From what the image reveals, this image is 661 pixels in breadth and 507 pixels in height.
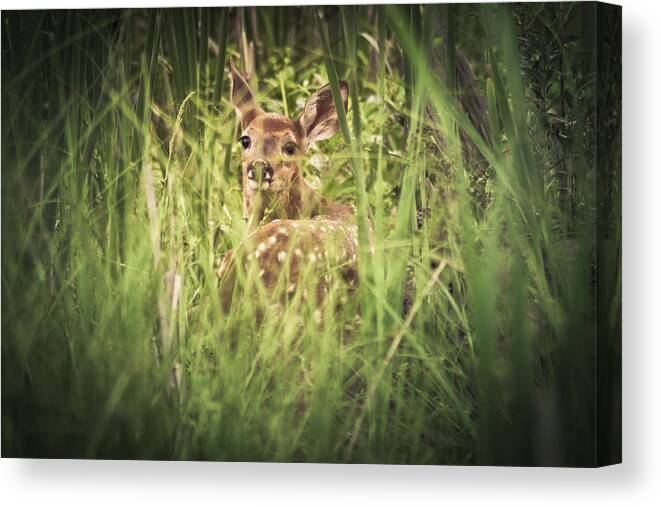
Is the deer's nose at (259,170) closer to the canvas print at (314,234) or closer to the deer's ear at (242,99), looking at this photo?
the canvas print at (314,234)

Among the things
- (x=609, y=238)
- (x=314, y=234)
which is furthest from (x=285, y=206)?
(x=609, y=238)

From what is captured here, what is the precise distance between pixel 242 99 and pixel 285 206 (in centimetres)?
47

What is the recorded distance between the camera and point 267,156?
5344 mm

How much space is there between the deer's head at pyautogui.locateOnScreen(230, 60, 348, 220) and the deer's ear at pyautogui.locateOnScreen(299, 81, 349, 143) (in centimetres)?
5

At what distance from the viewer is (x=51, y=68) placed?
545cm

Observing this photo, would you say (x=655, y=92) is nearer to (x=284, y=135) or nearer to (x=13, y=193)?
(x=284, y=135)

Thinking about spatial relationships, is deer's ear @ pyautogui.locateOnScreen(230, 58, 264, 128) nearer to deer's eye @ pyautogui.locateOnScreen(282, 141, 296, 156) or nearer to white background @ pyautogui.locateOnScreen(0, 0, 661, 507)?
deer's eye @ pyautogui.locateOnScreen(282, 141, 296, 156)

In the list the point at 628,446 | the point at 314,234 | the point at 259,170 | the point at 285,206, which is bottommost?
the point at 628,446

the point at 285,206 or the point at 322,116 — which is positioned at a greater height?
the point at 322,116

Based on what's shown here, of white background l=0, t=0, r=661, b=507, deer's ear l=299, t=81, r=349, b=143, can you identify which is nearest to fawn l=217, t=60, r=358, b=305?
deer's ear l=299, t=81, r=349, b=143

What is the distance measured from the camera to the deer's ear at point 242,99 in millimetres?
5332

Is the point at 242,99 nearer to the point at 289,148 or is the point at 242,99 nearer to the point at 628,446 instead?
the point at 289,148

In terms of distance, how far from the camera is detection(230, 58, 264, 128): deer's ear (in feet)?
17.5

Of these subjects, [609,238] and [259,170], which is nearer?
[609,238]
